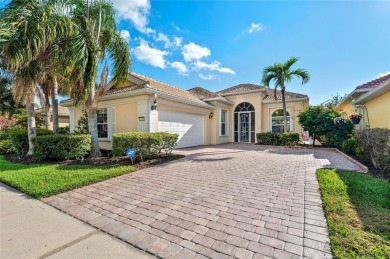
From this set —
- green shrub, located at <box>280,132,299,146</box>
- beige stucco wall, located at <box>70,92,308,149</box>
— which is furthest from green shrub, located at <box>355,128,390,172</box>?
beige stucco wall, located at <box>70,92,308,149</box>

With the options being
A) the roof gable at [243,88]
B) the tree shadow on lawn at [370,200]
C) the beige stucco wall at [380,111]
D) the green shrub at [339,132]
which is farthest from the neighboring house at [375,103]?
the roof gable at [243,88]

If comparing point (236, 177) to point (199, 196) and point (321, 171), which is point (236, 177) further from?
point (321, 171)

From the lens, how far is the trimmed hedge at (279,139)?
13.2 meters

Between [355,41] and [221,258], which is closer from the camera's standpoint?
A: [221,258]

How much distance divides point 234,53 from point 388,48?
840 centimetres

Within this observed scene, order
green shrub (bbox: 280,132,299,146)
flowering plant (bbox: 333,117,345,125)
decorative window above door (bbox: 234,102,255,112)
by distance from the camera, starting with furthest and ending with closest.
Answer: decorative window above door (bbox: 234,102,255,112) → green shrub (bbox: 280,132,299,146) → flowering plant (bbox: 333,117,345,125)

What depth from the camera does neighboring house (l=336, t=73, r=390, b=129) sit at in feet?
26.9

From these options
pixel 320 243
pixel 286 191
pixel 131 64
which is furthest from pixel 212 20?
pixel 320 243

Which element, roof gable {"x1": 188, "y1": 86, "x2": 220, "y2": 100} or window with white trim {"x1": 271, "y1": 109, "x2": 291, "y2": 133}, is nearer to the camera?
roof gable {"x1": 188, "y1": 86, "x2": 220, "y2": 100}

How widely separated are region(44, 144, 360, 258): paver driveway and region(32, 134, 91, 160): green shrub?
10.5 ft

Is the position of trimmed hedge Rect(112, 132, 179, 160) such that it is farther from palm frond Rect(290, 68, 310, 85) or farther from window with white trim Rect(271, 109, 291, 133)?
window with white trim Rect(271, 109, 291, 133)

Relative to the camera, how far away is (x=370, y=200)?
3.70m

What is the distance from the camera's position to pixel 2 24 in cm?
686

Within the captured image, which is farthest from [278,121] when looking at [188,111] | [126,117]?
[126,117]
